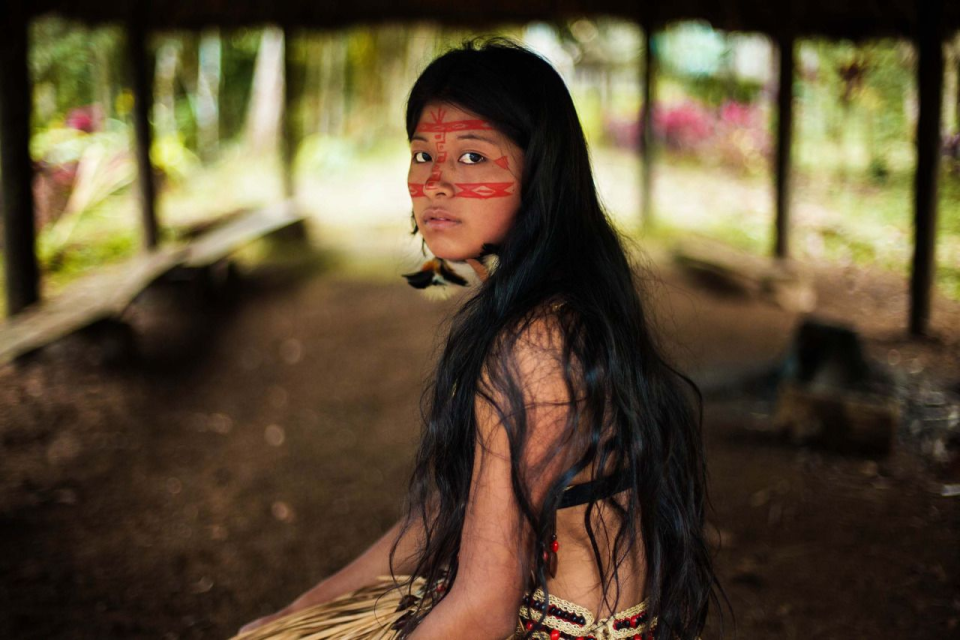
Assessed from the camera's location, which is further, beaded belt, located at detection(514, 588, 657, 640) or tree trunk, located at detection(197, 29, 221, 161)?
tree trunk, located at detection(197, 29, 221, 161)

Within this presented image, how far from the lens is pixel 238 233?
6844 mm

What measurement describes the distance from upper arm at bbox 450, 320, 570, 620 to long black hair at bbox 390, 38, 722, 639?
0.01 metres

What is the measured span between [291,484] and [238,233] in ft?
12.1

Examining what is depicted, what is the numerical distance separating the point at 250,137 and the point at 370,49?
7.52 feet

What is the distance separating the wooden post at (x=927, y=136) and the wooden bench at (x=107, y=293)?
4482 mm

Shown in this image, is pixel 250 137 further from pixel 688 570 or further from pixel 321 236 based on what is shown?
pixel 688 570

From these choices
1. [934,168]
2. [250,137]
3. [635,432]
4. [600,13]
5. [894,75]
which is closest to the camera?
[635,432]

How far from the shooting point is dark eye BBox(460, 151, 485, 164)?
135 centimetres

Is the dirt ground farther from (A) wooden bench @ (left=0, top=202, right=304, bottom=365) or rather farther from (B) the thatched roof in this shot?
(B) the thatched roof

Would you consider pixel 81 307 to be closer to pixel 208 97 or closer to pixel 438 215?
pixel 438 215

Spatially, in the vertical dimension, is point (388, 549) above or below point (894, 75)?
below

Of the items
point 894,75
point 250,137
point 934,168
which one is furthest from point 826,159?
point 250,137

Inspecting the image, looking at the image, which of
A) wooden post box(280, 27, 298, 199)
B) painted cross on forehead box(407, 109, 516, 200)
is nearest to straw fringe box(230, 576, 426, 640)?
painted cross on forehead box(407, 109, 516, 200)

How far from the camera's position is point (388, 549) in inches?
63.4
